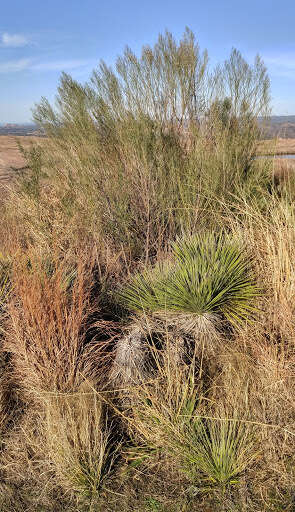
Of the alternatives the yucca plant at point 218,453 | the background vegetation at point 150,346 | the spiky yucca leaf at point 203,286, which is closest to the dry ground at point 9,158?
the background vegetation at point 150,346

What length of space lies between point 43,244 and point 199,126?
286 centimetres

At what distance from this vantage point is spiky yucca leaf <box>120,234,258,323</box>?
124 inches

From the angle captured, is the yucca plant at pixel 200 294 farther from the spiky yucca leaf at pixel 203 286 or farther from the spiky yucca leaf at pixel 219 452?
the spiky yucca leaf at pixel 219 452

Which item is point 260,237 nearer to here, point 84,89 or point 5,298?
point 5,298

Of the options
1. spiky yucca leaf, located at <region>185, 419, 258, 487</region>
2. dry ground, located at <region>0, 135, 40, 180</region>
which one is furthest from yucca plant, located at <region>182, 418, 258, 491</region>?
dry ground, located at <region>0, 135, 40, 180</region>

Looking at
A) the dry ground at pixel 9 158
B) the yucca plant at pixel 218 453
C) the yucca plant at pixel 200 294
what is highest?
the dry ground at pixel 9 158

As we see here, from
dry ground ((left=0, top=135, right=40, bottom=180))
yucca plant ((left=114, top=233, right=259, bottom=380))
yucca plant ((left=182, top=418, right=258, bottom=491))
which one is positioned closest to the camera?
yucca plant ((left=182, top=418, right=258, bottom=491))

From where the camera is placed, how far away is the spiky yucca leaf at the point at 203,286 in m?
3.16

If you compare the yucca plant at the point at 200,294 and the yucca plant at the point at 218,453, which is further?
the yucca plant at the point at 200,294

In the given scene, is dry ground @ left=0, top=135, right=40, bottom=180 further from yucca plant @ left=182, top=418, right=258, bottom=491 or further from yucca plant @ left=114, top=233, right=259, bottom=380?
yucca plant @ left=182, top=418, right=258, bottom=491

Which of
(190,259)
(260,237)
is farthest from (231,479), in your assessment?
(260,237)

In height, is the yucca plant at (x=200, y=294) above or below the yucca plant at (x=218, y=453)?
above

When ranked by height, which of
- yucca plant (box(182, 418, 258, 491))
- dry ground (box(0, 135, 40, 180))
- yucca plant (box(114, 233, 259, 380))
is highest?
dry ground (box(0, 135, 40, 180))

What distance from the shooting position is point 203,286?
320 cm
